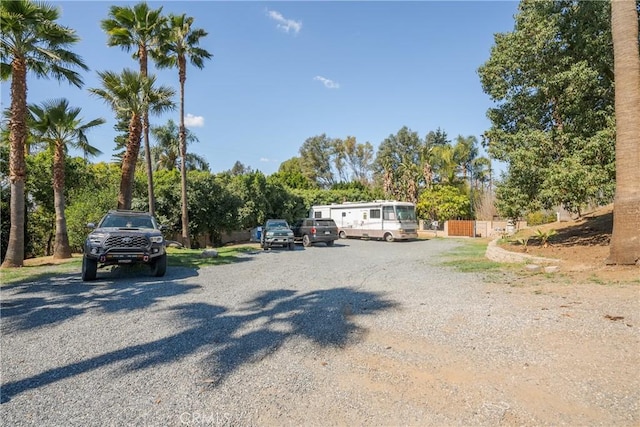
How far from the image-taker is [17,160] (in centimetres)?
1175

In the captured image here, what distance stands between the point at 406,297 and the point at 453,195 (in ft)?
107

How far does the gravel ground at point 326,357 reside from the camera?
9.86 ft

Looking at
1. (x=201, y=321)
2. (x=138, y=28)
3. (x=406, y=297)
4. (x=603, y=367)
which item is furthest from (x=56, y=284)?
(x=138, y=28)

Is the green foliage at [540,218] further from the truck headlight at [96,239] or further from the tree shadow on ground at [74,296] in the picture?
the truck headlight at [96,239]

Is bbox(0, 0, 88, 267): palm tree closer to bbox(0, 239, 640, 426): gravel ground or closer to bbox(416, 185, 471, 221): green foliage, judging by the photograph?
bbox(0, 239, 640, 426): gravel ground

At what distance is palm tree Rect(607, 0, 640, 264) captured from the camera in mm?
8109

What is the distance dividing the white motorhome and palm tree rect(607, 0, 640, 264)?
52.5 feet

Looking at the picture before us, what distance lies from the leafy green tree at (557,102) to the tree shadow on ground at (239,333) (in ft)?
26.0

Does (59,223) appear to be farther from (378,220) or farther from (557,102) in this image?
(557,102)

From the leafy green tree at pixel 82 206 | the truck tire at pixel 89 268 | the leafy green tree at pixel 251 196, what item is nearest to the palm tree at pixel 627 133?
the truck tire at pixel 89 268

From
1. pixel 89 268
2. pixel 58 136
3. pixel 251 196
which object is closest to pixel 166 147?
pixel 251 196

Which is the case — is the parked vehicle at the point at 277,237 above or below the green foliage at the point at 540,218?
below

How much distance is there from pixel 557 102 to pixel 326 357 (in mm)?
12726

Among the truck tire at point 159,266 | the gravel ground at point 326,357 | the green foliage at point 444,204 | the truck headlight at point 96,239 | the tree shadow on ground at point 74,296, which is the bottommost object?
the gravel ground at point 326,357
